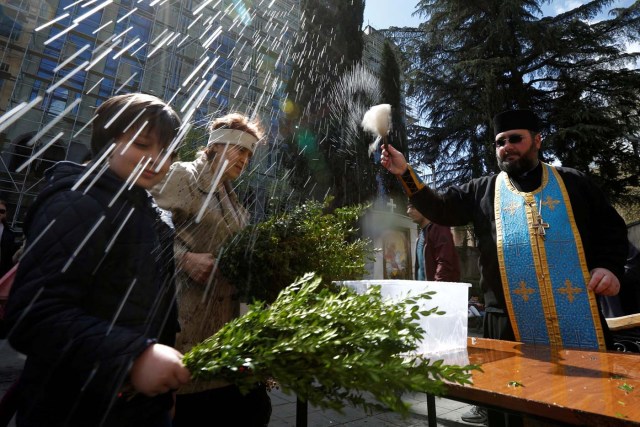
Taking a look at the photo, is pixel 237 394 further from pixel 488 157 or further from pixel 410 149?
pixel 410 149

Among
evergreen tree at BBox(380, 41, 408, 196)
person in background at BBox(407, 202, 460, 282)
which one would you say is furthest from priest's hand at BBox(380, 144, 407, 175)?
evergreen tree at BBox(380, 41, 408, 196)

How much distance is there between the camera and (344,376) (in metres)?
0.69

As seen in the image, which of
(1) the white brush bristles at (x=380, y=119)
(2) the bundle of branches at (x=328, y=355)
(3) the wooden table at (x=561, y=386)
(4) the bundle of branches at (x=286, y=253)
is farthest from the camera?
(1) the white brush bristles at (x=380, y=119)

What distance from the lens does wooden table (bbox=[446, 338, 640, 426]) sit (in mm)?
878

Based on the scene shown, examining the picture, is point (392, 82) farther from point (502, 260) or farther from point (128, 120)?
point (128, 120)

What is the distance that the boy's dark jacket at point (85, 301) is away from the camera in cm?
75

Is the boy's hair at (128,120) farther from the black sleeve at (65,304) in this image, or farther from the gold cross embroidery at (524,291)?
the gold cross embroidery at (524,291)

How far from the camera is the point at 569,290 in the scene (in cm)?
224

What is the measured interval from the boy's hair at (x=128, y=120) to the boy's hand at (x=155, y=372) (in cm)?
71

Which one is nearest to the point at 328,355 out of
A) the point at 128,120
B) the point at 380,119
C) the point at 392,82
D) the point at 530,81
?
the point at 128,120

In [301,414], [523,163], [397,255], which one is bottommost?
[301,414]

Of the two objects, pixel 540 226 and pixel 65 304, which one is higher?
pixel 540 226

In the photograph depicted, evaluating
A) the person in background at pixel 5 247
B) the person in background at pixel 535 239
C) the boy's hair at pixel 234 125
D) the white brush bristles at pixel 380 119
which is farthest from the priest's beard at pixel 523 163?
the person in background at pixel 5 247

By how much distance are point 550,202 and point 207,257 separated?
2.26 m
